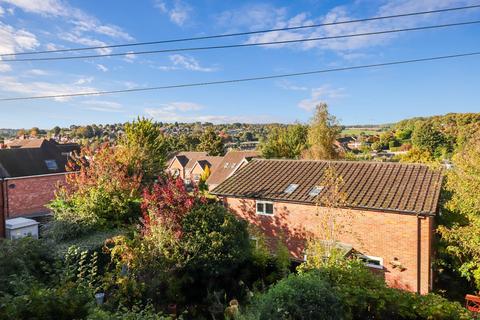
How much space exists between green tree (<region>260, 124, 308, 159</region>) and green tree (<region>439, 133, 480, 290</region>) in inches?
952

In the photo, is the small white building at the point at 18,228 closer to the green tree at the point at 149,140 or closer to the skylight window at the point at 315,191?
the green tree at the point at 149,140

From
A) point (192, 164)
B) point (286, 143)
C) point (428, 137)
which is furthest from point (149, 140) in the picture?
point (428, 137)

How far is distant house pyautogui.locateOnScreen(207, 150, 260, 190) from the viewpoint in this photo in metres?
45.0

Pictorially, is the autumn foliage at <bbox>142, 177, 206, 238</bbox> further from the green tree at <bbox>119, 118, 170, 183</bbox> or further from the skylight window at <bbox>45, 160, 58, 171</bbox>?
the skylight window at <bbox>45, 160, 58, 171</bbox>

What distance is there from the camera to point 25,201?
28.2 m

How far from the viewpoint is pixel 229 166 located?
4681 centimetres

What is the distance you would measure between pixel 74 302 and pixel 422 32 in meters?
11.8

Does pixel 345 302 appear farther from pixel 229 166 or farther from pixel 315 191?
pixel 229 166

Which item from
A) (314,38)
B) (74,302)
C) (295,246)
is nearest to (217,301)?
(74,302)

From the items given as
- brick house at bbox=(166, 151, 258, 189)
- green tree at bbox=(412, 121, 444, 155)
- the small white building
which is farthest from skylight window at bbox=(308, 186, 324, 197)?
green tree at bbox=(412, 121, 444, 155)

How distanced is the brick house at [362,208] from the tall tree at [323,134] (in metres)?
11.8

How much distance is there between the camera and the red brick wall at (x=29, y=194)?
27219mm

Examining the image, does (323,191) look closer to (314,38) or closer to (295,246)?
(295,246)

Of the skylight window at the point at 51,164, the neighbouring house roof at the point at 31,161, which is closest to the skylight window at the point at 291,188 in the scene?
→ the neighbouring house roof at the point at 31,161
